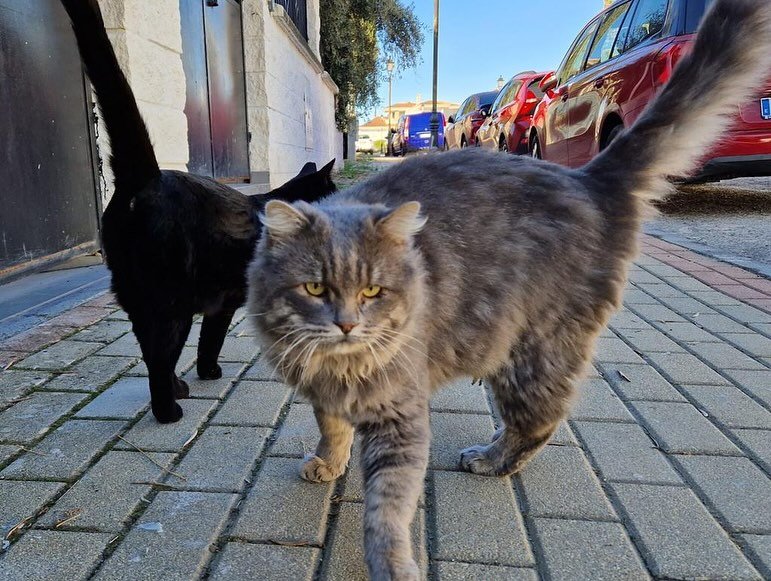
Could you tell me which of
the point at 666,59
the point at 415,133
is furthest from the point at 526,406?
the point at 415,133

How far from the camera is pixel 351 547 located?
1799 millimetres

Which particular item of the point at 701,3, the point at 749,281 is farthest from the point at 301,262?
the point at 701,3

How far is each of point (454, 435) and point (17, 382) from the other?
2.11m

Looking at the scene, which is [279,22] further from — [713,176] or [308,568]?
[308,568]

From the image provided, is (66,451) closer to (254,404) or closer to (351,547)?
(254,404)

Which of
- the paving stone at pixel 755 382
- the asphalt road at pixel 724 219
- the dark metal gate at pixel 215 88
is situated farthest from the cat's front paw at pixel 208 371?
the asphalt road at pixel 724 219

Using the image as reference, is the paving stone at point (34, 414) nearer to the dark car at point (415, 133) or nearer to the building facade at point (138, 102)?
the building facade at point (138, 102)

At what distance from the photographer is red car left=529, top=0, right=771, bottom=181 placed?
620 cm

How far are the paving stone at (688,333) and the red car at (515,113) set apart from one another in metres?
7.50

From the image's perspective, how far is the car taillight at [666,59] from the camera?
5.99 meters

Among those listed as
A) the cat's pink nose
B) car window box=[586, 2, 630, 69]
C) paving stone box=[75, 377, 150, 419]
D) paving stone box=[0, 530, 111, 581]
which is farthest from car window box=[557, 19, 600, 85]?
paving stone box=[0, 530, 111, 581]

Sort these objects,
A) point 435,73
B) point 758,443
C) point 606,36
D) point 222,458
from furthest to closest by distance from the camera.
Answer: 1. point 435,73
2. point 606,36
3. point 758,443
4. point 222,458

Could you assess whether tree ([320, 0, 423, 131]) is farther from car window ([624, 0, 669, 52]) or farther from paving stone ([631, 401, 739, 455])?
paving stone ([631, 401, 739, 455])

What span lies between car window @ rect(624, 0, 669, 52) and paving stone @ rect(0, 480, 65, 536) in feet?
23.5
